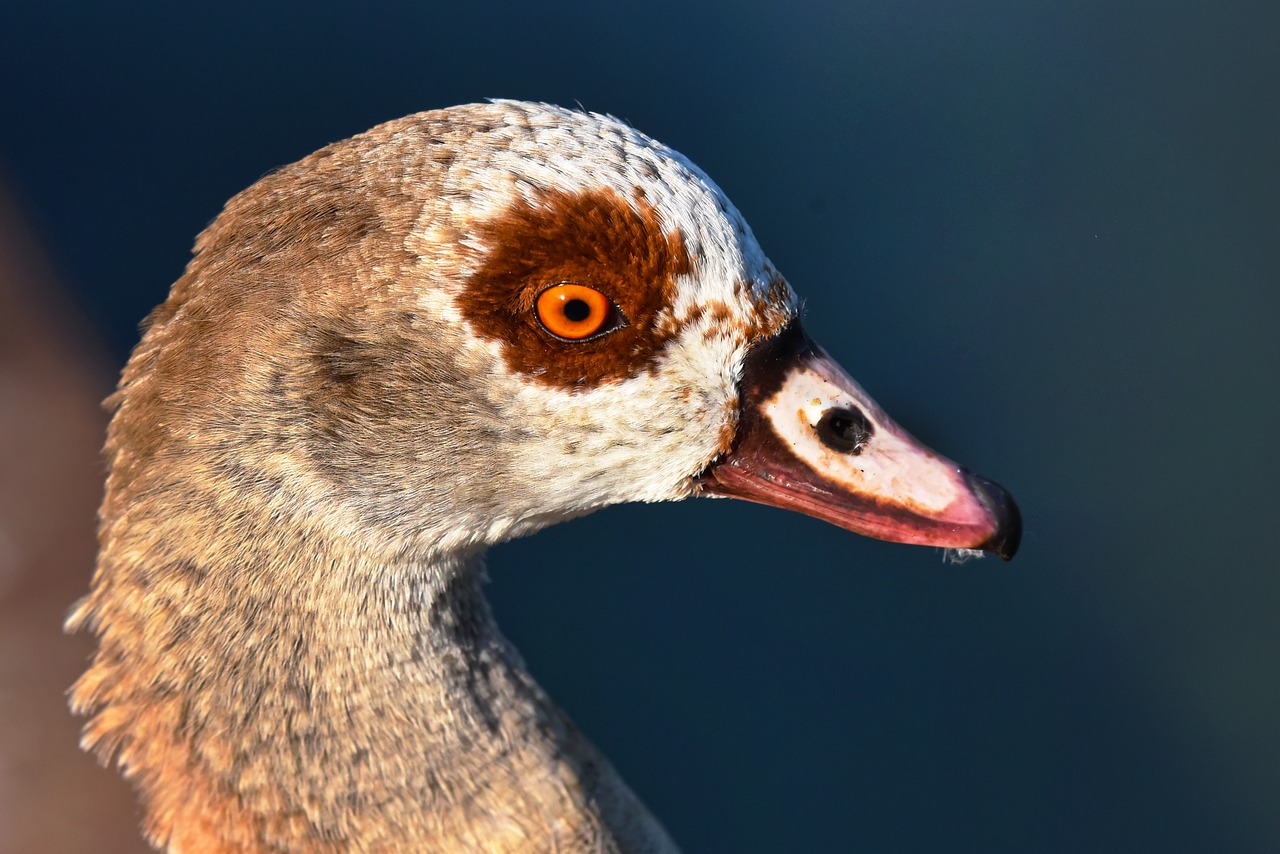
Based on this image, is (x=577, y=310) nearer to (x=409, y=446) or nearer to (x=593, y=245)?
(x=593, y=245)

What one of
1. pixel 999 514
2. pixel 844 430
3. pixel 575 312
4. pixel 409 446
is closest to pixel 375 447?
pixel 409 446

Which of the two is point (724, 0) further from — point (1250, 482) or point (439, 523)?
point (439, 523)

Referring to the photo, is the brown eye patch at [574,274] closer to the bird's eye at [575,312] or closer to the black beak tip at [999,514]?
the bird's eye at [575,312]

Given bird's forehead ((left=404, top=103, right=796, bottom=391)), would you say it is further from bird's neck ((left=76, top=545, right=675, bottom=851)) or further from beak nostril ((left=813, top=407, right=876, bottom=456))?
bird's neck ((left=76, top=545, right=675, bottom=851))

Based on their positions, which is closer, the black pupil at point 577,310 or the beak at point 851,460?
the black pupil at point 577,310

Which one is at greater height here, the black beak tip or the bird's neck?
the black beak tip

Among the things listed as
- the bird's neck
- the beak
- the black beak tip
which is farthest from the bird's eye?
the black beak tip

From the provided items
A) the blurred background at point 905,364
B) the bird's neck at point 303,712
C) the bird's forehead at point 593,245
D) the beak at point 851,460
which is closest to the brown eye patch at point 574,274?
the bird's forehead at point 593,245
